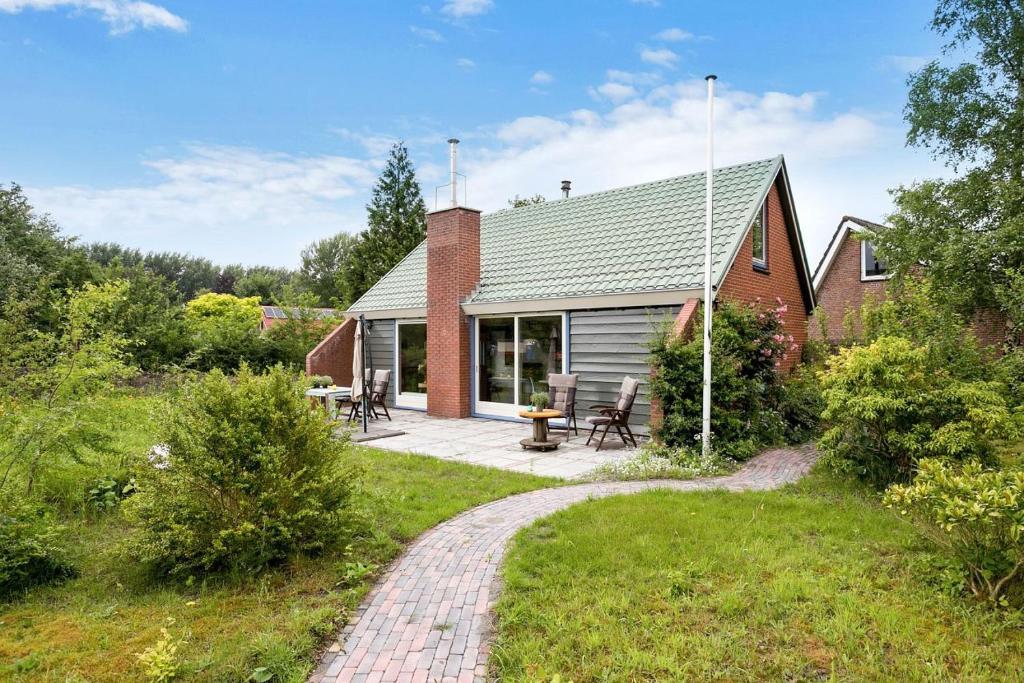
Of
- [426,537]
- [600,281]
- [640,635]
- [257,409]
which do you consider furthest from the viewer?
[600,281]

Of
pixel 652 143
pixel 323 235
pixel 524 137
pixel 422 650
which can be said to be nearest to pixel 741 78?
pixel 652 143

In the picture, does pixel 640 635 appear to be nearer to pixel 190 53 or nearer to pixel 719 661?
pixel 719 661

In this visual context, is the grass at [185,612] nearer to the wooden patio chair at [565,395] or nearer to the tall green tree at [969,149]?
the wooden patio chair at [565,395]

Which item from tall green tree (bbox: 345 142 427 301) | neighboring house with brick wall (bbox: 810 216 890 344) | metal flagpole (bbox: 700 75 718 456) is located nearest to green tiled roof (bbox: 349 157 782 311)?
metal flagpole (bbox: 700 75 718 456)

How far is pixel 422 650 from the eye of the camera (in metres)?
3.28

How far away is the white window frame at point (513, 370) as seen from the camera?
38.2 feet

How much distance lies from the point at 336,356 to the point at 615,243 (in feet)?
27.1

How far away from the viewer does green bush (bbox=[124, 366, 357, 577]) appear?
14.0ft

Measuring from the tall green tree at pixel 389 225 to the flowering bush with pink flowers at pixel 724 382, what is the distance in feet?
86.1

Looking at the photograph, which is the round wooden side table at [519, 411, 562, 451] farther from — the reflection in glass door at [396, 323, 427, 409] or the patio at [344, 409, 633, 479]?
the reflection in glass door at [396, 323, 427, 409]

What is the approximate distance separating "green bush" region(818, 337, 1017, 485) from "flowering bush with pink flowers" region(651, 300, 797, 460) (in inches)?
Result: 75.5

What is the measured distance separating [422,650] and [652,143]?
11920mm

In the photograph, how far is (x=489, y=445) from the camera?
984 cm

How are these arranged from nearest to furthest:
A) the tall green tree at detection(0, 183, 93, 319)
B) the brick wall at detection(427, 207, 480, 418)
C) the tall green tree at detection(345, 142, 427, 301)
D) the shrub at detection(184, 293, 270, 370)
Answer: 1. the brick wall at detection(427, 207, 480, 418)
2. the tall green tree at detection(0, 183, 93, 319)
3. the shrub at detection(184, 293, 270, 370)
4. the tall green tree at detection(345, 142, 427, 301)
